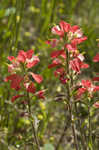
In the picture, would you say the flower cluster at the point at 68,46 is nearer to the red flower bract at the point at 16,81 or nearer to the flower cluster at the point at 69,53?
the flower cluster at the point at 69,53

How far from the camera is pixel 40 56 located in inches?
106

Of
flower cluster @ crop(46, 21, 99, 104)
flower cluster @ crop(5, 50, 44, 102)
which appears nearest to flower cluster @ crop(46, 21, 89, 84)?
flower cluster @ crop(46, 21, 99, 104)

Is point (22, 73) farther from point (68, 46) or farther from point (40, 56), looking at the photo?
point (40, 56)

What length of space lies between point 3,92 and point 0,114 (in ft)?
1.06

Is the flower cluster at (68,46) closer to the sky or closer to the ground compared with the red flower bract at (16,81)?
closer to the sky

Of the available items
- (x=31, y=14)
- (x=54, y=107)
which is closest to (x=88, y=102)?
(x=54, y=107)

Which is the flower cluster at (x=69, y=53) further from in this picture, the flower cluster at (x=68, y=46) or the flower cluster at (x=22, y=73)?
the flower cluster at (x=22, y=73)

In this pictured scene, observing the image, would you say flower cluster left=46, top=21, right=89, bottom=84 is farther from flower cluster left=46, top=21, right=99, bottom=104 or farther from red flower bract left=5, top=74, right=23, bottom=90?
red flower bract left=5, top=74, right=23, bottom=90

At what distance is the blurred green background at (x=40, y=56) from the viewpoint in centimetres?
163

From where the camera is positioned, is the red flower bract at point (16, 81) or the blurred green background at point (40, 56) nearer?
the red flower bract at point (16, 81)

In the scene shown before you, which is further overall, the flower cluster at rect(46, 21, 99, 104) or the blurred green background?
the blurred green background

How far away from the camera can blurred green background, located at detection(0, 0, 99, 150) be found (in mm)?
1626

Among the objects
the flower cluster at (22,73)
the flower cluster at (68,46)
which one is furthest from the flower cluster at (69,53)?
the flower cluster at (22,73)

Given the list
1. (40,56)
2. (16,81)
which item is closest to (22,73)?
(16,81)
